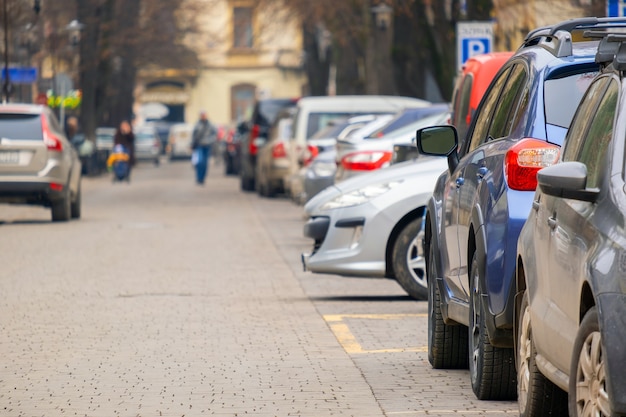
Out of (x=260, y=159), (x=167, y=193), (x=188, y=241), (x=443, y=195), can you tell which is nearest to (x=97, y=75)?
(x=167, y=193)

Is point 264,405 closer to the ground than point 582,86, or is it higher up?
closer to the ground

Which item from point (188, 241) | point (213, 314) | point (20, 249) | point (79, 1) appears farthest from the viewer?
point (79, 1)

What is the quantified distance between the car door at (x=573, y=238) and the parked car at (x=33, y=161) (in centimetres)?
1763

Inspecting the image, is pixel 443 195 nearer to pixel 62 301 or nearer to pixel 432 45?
pixel 62 301

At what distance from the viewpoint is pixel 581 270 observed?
5.20m

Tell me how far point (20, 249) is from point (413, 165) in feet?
23.1

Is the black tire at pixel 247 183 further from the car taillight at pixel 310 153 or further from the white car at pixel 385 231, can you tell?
the white car at pixel 385 231

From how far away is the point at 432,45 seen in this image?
108 feet

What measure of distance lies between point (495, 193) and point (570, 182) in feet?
5.87

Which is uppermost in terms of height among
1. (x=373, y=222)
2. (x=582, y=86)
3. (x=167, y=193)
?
(x=582, y=86)

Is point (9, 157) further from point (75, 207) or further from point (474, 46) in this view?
point (474, 46)

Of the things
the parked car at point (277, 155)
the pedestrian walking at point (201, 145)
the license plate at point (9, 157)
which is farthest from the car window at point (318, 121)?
the pedestrian walking at point (201, 145)

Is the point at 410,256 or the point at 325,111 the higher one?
the point at 325,111

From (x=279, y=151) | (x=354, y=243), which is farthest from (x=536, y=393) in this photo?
(x=279, y=151)
